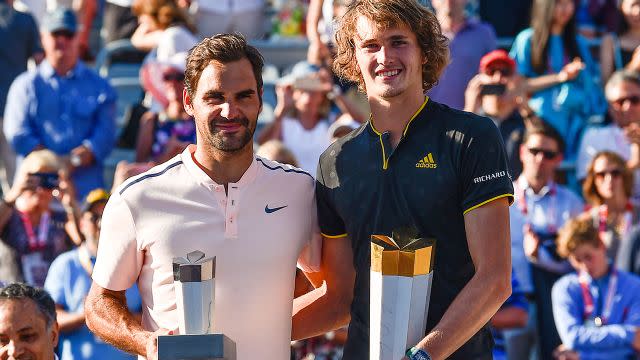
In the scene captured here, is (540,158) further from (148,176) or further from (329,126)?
(148,176)

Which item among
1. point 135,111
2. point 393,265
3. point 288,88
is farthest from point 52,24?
point 393,265

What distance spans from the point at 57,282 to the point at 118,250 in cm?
315

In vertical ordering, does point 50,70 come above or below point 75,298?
above

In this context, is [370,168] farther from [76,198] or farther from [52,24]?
[52,24]

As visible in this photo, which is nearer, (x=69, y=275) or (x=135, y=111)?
(x=69, y=275)

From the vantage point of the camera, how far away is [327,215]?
15.3 feet

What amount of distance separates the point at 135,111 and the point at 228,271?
5.45m

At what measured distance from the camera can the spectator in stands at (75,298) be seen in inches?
293

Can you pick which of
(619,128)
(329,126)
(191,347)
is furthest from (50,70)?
(191,347)

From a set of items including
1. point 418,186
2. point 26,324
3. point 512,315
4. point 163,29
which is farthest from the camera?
point 163,29

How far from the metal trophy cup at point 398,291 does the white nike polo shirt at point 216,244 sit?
509mm

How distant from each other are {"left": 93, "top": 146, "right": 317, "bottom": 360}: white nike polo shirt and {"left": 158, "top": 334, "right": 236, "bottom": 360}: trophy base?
38 centimetres

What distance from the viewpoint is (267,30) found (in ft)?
38.8

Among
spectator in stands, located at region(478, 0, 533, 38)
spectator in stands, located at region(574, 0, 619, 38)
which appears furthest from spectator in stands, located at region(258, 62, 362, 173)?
spectator in stands, located at region(574, 0, 619, 38)
